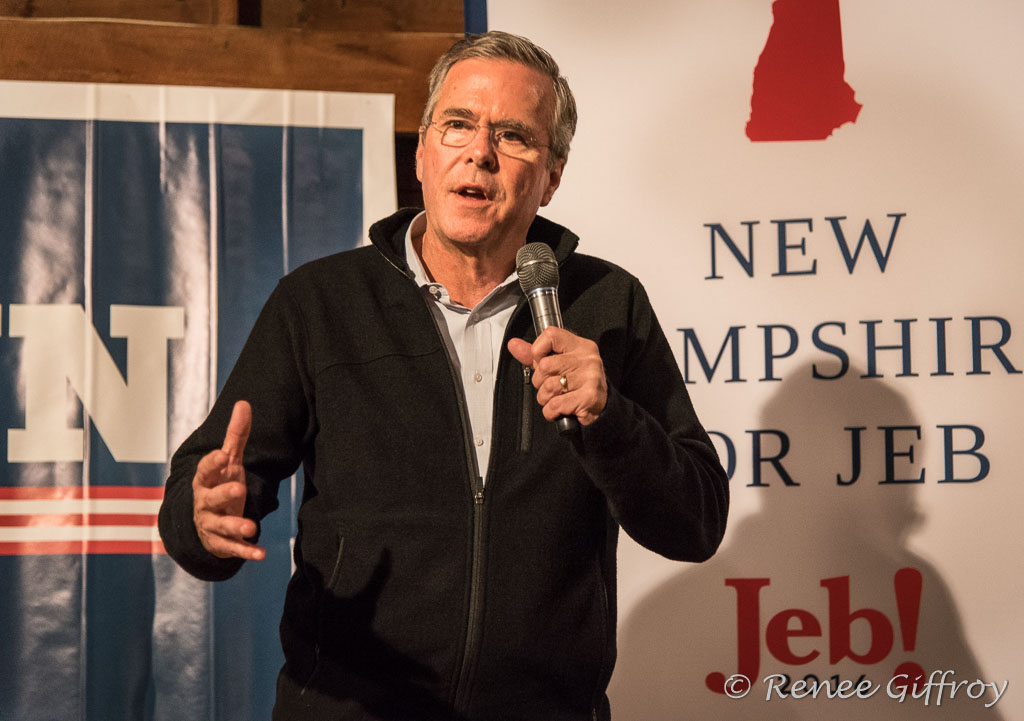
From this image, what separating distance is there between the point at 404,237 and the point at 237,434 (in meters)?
0.55

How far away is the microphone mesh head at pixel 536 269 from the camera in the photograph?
1.27 metres

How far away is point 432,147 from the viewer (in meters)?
1.59

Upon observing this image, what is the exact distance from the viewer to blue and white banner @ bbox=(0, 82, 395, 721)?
2.45 metres

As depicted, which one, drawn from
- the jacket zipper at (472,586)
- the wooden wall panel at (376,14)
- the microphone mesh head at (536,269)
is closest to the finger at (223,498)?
the jacket zipper at (472,586)

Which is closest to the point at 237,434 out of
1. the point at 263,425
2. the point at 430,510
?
the point at 263,425

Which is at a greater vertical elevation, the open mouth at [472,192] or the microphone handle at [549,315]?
the open mouth at [472,192]

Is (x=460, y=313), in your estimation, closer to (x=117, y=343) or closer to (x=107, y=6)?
(x=117, y=343)

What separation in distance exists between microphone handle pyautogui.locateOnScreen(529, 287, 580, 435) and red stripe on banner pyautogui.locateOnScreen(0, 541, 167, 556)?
1.65m

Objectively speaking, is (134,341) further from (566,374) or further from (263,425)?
(566,374)

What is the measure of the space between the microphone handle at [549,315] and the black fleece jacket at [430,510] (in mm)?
31

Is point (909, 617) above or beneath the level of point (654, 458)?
beneath

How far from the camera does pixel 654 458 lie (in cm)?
127

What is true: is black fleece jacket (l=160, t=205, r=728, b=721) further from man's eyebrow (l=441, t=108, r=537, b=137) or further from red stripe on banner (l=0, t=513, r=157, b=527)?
red stripe on banner (l=0, t=513, r=157, b=527)
